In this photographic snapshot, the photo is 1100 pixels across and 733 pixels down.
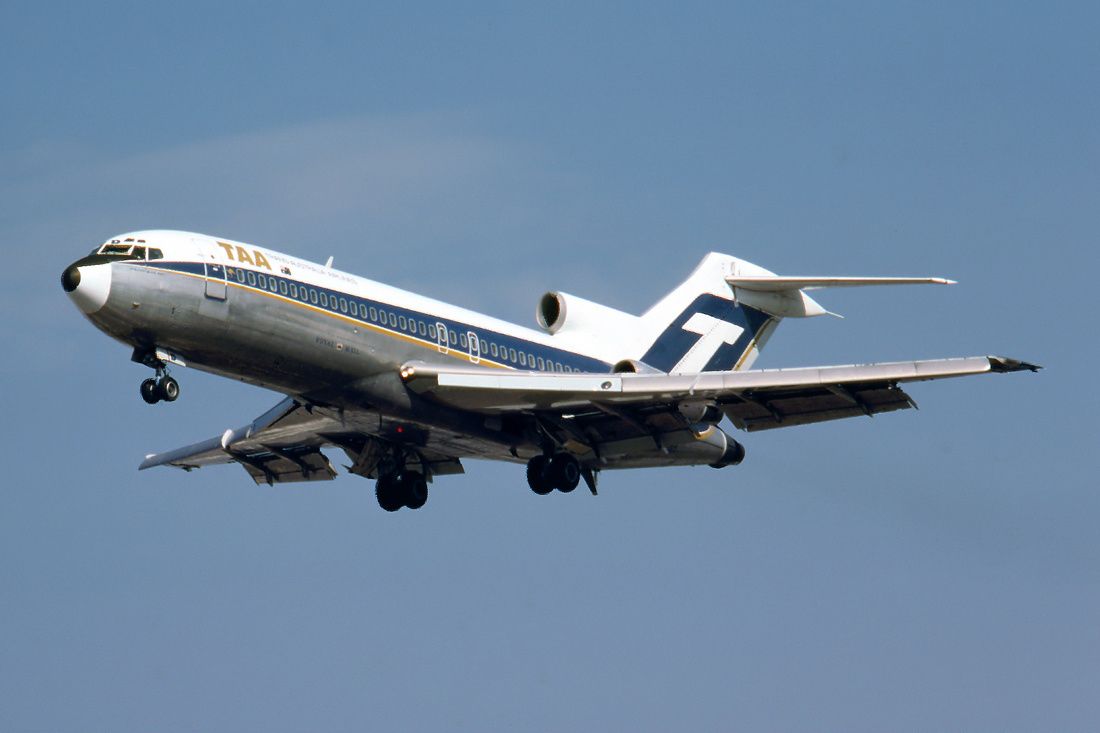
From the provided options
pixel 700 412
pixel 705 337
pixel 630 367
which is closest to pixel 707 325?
pixel 705 337

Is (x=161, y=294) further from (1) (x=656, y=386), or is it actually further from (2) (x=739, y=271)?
(2) (x=739, y=271)

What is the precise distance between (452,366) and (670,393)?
4.27m

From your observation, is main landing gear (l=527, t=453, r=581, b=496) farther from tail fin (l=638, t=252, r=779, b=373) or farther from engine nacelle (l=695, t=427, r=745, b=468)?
A: tail fin (l=638, t=252, r=779, b=373)

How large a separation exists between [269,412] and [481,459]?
15.2 ft

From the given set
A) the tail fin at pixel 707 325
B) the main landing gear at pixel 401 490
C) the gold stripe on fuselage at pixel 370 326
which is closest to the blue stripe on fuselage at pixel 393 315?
the gold stripe on fuselage at pixel 370 326

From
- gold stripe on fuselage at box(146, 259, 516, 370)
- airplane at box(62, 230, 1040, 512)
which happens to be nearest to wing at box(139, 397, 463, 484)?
airplane at box(62, 230, 1040, 512)

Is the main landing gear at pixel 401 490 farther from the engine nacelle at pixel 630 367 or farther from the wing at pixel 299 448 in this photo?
the engine nacelle at pixel 630 367

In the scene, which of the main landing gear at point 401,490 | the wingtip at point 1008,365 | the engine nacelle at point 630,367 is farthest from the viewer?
the main landing gear at point 401,490

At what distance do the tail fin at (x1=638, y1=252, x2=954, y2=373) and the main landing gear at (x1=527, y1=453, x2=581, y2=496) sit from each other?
4.25 m

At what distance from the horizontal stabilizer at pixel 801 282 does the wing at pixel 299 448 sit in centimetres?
774

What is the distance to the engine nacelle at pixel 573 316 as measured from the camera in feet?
123

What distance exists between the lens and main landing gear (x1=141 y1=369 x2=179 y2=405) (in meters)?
31.2

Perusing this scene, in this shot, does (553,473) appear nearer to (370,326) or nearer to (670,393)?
(670,393)

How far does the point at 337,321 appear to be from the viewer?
32875mm
